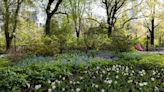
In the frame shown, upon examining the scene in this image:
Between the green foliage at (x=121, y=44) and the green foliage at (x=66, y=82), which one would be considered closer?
the green foliage at (x=66, y=82)

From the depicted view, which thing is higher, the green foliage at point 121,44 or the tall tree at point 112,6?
the tall tree at point 112,6

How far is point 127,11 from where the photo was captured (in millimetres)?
41531

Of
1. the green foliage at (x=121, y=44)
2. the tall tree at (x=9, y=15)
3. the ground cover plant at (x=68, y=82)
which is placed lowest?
the green foliage at (x=121, y=44)

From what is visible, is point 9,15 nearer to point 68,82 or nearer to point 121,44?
point 121,44

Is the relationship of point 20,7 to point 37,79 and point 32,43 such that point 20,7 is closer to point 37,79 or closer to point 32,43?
point 32,43

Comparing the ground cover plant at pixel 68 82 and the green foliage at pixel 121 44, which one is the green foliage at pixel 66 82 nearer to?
the ground cover plant at pixel 68 82

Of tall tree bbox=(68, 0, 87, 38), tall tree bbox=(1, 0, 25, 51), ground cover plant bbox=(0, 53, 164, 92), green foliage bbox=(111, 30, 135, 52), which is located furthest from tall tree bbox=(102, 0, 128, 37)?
ground cover plant bbox=(0, 53, 164, 92)

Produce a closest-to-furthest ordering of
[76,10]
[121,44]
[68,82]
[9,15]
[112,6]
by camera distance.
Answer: [68,82], [121,44], [9,15], [112,6], [76,10]

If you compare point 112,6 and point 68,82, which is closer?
point 68,82

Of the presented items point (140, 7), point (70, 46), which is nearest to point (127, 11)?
point (140, 7)

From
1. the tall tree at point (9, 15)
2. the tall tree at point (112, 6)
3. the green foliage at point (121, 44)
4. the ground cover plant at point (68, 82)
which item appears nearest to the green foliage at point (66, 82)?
the ground cover plant at point (68, 82)

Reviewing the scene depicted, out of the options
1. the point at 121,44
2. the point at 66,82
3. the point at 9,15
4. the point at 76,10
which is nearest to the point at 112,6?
the point at 76,10

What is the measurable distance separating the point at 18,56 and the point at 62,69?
653 centimetres

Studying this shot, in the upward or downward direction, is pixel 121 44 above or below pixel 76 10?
below
